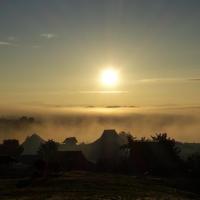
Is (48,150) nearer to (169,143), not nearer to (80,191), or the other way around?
(169,143)

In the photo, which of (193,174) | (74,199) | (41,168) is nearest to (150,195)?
(74,199)

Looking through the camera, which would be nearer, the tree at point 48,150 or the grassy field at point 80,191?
the grassy field at point 80,191

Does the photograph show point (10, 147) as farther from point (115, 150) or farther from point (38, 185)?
point (38, 185)

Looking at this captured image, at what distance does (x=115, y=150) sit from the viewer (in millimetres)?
138625

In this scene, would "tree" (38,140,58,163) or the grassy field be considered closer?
the grassy field

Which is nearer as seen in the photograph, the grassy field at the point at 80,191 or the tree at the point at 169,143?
the grassy field at the point at 80,191

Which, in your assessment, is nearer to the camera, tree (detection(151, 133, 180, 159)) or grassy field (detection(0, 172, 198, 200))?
grassy field (detection(0, 172, 198, 200))

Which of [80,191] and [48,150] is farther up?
[48,150]

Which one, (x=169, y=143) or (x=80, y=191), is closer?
(x=80, y=191)

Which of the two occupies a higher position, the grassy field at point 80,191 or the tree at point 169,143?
the tree at point 169,143

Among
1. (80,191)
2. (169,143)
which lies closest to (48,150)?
(169,143)

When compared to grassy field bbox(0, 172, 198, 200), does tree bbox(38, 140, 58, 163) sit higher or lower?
higher

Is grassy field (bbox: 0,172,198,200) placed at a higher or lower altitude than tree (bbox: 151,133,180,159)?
lower

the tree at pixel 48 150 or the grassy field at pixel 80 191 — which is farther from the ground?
the tree at pixel 48 150
